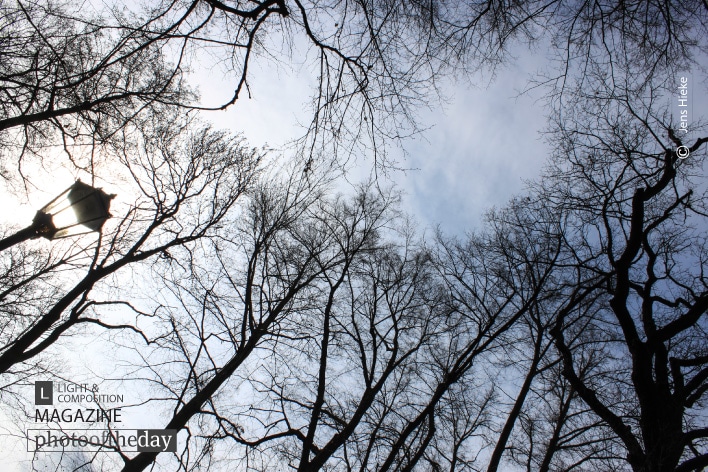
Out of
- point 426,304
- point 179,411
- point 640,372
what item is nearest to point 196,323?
point 179,411

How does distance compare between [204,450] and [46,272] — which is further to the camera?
[46,272]

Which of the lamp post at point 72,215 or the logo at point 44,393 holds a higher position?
the lamp post at point 72,215

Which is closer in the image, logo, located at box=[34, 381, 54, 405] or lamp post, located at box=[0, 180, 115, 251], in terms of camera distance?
lamp post, located at box=[0, 180, 115, 251]

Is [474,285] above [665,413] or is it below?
above

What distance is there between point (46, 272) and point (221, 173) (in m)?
4.25

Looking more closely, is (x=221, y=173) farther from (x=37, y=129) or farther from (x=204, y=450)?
(x=204, y=450)

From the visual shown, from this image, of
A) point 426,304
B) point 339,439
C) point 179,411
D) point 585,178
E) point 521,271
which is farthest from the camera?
point 426,304

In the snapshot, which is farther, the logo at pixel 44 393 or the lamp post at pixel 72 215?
the logo at pixel 44 393

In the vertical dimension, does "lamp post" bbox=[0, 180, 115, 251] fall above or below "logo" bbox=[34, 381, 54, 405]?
above

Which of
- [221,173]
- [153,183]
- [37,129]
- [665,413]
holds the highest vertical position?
[221,173]

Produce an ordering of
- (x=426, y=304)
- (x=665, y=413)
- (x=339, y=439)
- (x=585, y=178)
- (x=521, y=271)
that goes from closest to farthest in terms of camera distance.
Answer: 1. (x=665, y=413)
2. (x=339, y=439)
3. (x=585, y=178)
4. (x=521, y=271)
5. (x=426, y=304)

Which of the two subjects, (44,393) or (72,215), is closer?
(72,215)

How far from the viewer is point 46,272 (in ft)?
26.1

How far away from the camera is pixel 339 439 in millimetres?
5691
